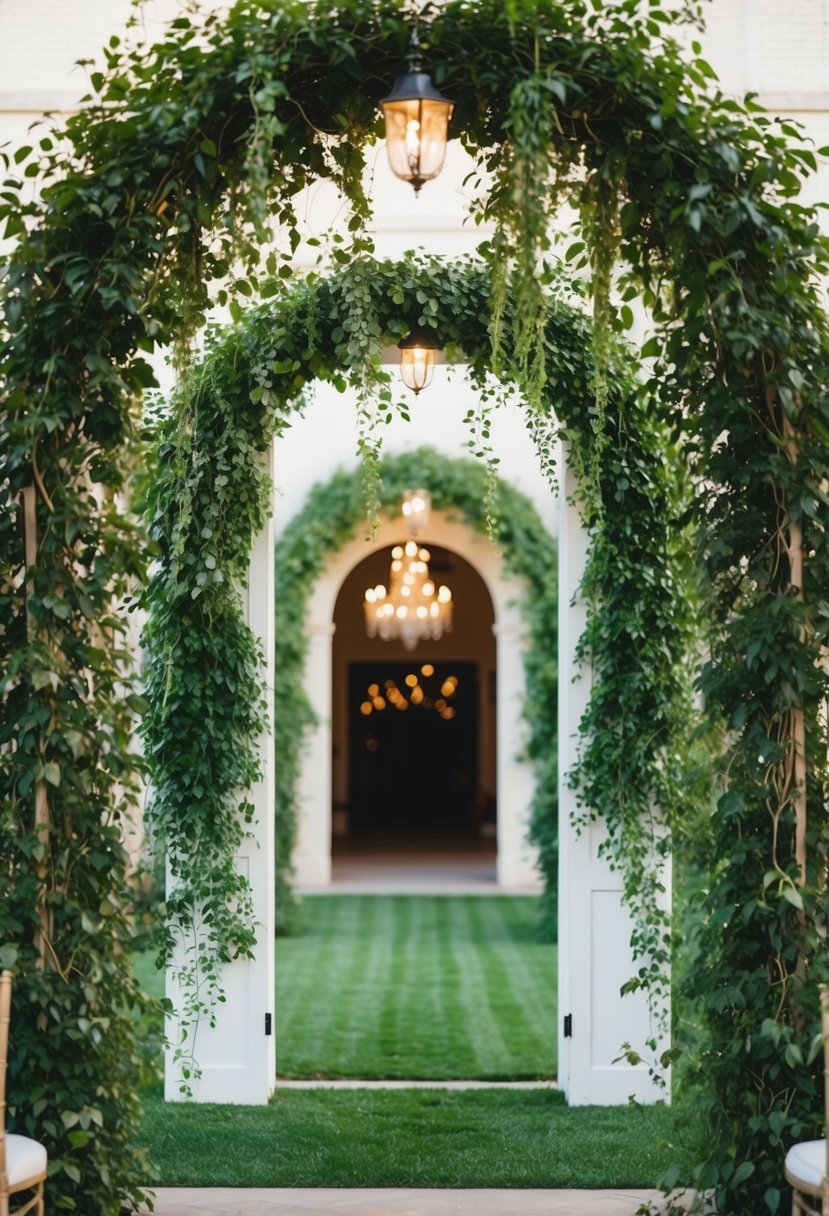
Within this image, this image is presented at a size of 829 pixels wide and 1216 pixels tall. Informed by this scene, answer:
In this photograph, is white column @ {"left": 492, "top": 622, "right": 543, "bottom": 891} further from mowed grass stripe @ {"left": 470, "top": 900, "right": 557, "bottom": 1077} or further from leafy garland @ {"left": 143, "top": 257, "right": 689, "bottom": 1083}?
leafy garland @ {"left": 143, "top": 257, "right": 689, "bottom": 1083}

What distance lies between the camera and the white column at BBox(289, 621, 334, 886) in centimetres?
1598

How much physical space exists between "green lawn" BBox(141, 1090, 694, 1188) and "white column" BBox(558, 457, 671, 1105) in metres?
0.17

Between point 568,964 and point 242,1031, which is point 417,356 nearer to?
point 568,964

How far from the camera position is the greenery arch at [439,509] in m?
14.5

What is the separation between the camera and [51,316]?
4633mm

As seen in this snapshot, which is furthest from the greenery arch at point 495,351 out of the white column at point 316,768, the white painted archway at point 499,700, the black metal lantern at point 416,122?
the white column at point 316,768

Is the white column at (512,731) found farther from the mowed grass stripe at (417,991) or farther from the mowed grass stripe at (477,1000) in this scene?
the mowed grass stripe at (477,1000)

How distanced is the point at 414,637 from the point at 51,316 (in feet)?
37.6

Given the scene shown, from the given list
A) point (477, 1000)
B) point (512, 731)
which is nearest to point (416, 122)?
point (477, 1000)

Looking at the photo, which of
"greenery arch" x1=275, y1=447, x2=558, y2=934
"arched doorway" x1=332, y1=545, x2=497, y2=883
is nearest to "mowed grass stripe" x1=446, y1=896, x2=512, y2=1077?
"greenery arch" x1=275, y1=447, x2=558, y2=934

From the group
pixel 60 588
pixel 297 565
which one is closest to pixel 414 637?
pixel 297 565

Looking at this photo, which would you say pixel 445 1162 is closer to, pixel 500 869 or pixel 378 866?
pixel 500 869

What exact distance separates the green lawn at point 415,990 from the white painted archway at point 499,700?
→ 2.61 ft

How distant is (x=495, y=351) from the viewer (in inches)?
193
